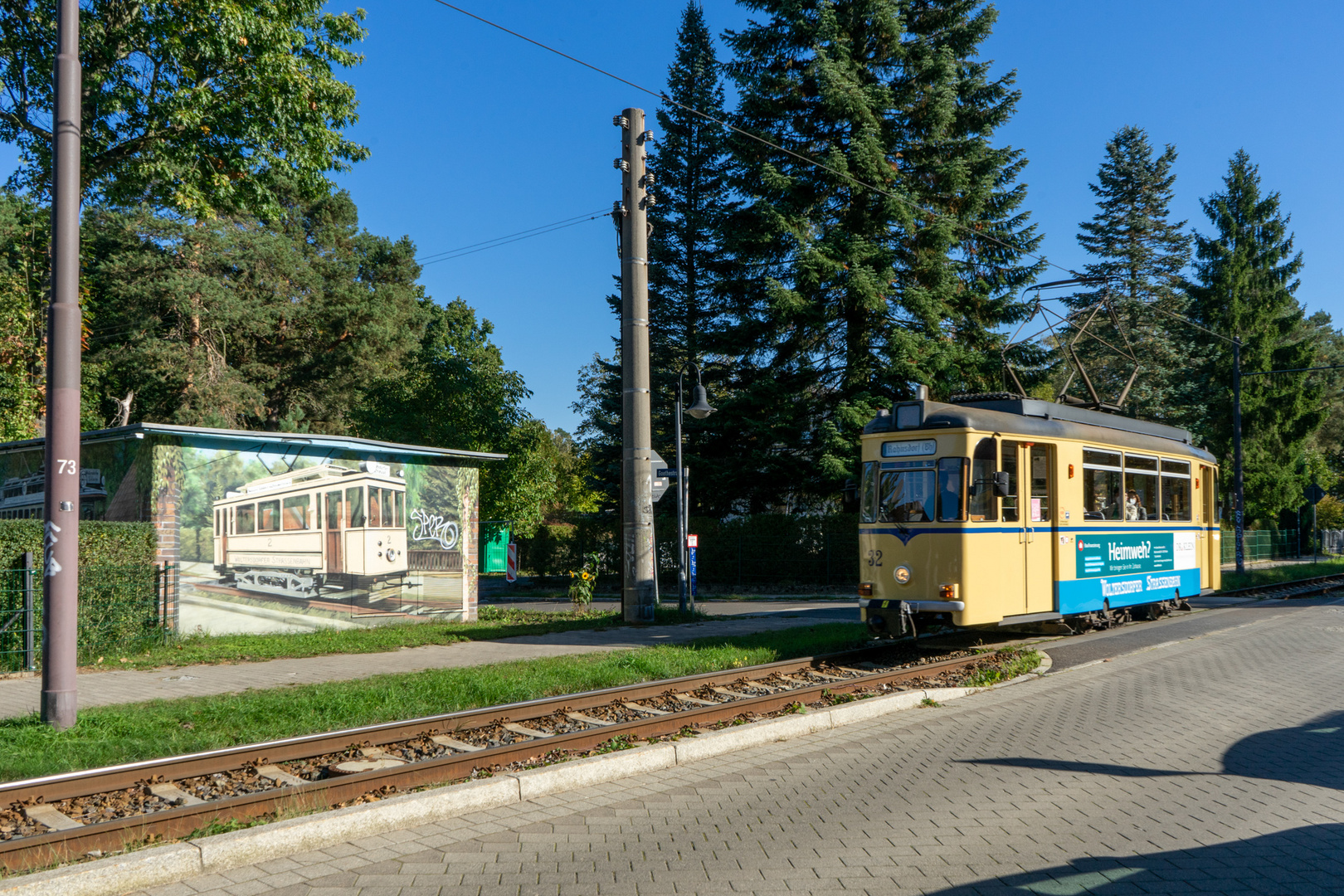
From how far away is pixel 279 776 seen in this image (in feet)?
21.9

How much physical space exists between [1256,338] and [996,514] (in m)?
40.1

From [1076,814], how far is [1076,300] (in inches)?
1824

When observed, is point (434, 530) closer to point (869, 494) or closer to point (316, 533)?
point (316, 533)

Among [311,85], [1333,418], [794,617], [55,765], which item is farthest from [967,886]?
[1333,418]

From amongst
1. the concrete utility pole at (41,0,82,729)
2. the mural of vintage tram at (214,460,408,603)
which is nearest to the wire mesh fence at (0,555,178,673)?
the mural of vintage tram at (214,460,408,603)

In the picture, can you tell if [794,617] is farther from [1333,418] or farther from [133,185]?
[1333,418]

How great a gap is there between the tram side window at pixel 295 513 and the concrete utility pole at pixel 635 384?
5355mm

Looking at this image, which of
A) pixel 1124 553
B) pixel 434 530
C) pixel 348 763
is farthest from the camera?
pixel 434 530

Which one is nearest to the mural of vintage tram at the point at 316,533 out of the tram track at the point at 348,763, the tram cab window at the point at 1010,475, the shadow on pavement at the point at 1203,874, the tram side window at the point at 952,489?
the tram track at the point at 348,763

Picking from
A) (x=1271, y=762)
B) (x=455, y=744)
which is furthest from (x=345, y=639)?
(x=1271, y=762)

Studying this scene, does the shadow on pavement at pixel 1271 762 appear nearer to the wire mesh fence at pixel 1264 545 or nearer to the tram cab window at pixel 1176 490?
the tram cab window at pixel 1176 490

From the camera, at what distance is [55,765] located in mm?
6629

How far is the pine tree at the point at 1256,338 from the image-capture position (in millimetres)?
44688

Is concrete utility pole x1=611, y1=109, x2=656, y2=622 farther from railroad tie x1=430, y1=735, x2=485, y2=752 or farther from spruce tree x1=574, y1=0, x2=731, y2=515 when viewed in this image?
spruce tree x1=574, y1=0, x2=731, y2=515
